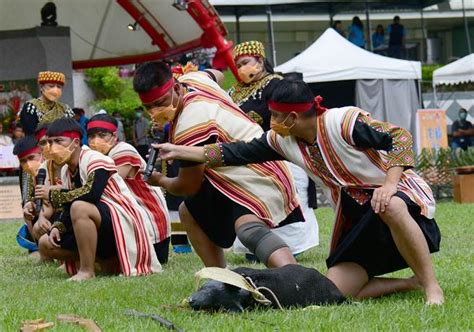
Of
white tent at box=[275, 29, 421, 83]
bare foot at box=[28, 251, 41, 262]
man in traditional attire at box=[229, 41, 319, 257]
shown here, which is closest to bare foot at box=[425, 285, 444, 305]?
man in traditional attire at box=[229, 41, 319, 257]

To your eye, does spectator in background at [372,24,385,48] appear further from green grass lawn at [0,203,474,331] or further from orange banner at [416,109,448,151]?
green grass lawn at [0,203,474,331]

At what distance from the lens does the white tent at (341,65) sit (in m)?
19.2

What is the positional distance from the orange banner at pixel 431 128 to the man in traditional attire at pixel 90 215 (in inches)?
462

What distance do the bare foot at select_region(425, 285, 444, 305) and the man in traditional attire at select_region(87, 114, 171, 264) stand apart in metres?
3.08

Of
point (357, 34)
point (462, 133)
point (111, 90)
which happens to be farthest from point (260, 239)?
point (111, 90)

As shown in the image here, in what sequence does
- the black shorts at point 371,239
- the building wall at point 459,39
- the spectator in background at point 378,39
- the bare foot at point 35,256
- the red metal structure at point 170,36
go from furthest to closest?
the building wall at point 459,39 < the spectator in background at point 378,39 < the red metal structure at point 170,36 < the bare foot at point 35,256 < the black shorts at point 371,239

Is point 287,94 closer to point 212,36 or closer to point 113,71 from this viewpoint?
point 212,36

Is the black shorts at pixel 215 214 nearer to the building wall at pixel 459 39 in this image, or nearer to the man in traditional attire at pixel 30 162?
the man in traditional attire at pixel 30 162

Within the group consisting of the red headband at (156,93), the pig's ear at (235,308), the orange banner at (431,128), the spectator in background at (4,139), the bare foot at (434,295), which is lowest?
the orange banner at (431,128)

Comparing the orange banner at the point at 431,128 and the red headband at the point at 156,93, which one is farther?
the orange banner at the point at 431,128

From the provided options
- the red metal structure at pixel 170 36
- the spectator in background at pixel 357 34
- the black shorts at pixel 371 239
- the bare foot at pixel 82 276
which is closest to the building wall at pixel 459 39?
the spectator in background at pixel 357 34

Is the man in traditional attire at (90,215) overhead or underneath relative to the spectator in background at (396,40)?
underneath

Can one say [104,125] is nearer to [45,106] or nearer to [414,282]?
[45,106]

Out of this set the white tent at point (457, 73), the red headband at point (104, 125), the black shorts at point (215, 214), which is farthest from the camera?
the white tent at point (457, 73)
